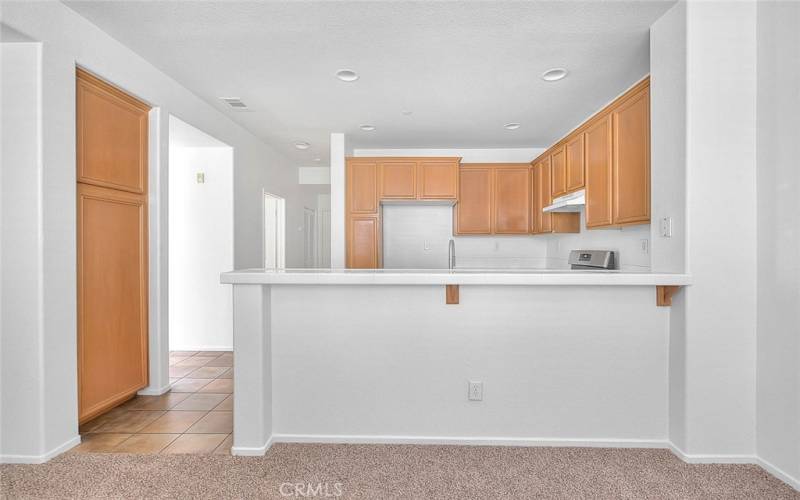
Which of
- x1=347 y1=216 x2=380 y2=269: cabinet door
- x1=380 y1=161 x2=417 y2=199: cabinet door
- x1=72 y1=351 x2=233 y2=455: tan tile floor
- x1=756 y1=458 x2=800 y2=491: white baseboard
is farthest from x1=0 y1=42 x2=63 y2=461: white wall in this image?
x1=756 y1=458 x2=800 y2=491: white baseboard

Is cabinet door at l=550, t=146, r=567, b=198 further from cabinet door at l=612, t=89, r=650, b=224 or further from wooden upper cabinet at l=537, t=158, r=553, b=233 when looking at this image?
cabinet door at l=612, t=89, r=650, b=224

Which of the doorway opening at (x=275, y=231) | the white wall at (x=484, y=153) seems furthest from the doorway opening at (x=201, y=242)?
the white wall at (x=484, y=153)

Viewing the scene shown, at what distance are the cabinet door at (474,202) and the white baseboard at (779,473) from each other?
341 centimetres

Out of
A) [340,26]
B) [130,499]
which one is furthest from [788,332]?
[130,499]

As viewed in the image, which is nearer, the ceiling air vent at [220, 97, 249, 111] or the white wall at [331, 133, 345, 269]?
the ceiling air vent at [220, 97, 249, 111]

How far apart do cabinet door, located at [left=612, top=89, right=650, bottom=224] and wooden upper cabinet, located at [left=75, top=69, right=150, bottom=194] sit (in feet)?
11.0

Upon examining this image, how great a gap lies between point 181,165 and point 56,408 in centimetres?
274

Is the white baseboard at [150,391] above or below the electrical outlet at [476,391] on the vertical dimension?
below

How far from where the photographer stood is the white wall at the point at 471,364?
7.29 feet

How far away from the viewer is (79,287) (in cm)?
247

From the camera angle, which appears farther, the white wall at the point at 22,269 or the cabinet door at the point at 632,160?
the cabinet door at the point at 632,160

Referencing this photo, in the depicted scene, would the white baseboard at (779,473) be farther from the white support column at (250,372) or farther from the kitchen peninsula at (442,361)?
the white support column at (250,372)

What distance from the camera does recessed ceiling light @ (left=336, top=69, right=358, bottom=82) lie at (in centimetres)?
299

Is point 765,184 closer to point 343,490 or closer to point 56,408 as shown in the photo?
point 343,490
